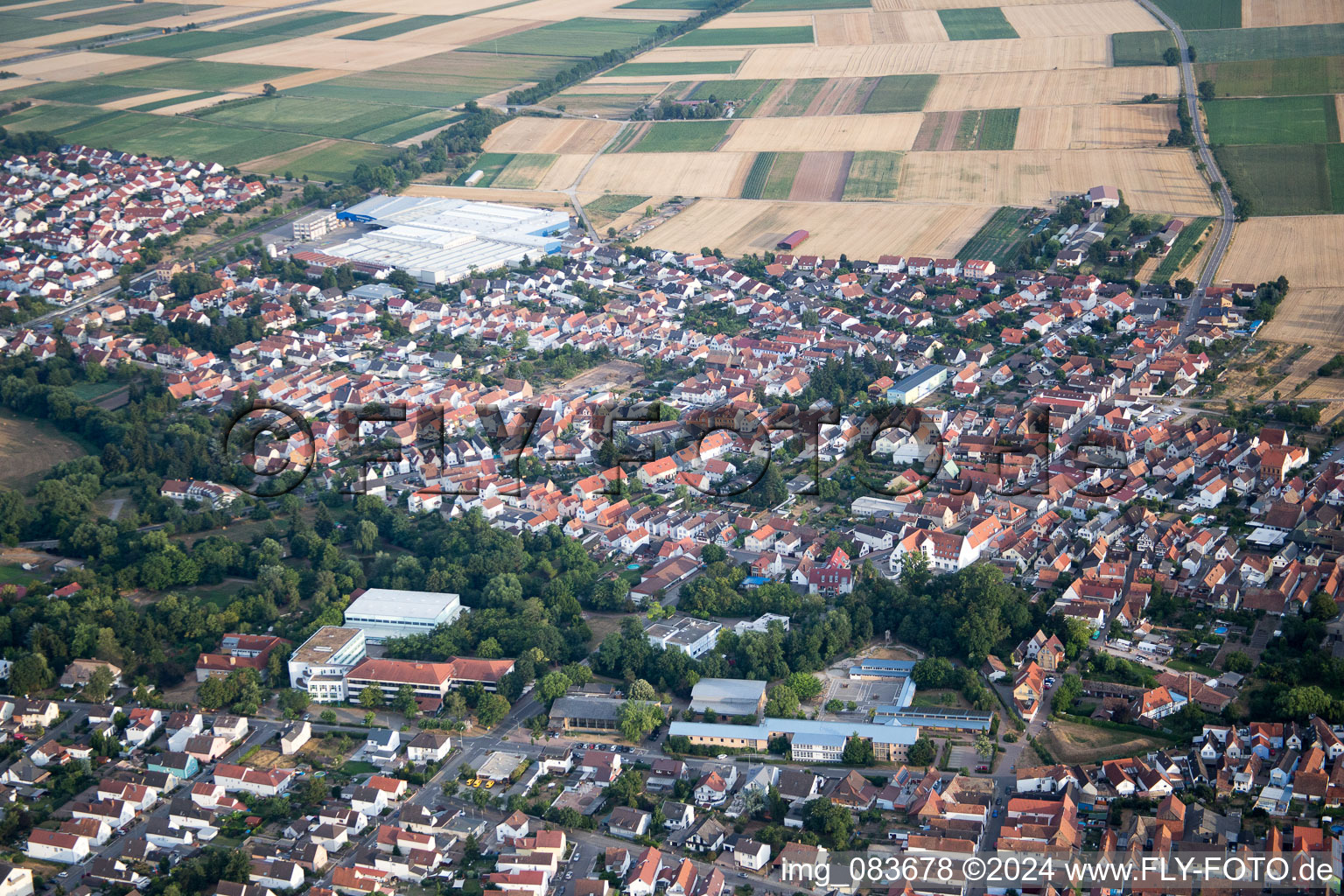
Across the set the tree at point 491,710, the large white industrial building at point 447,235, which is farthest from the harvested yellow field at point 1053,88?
the tree at point 491,710

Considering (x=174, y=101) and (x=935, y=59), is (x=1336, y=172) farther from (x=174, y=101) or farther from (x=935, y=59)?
(x=174, y=101)

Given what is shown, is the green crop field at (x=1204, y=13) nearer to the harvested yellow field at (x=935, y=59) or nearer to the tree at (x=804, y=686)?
the harvested yellow field at (x=935, y=59)

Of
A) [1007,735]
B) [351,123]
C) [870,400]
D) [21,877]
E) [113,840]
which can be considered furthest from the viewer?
[351,123]

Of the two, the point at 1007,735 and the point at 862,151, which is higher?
the point at 862,151

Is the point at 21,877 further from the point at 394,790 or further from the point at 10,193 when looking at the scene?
the point at 10,193

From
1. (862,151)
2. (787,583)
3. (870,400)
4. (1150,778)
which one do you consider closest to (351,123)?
(862,151)

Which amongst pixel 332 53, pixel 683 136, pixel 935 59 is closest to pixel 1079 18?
pixel 935 59
